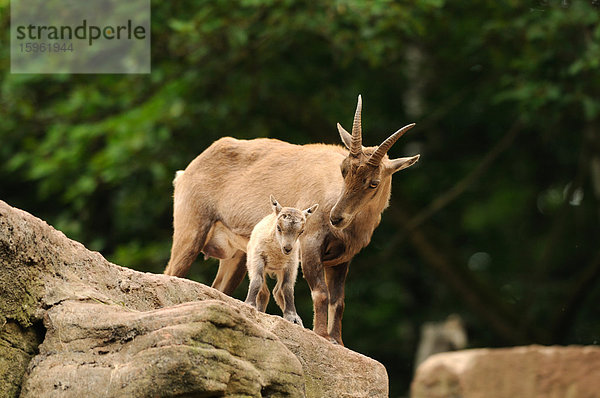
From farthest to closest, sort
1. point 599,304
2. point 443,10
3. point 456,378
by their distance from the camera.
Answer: point 599,304, point 443,10, point 456,378

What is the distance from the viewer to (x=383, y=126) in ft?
63.4

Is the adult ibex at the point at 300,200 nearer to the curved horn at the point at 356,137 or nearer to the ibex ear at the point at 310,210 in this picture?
the curved horn at the point at 356,137

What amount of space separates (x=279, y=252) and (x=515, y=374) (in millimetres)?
2410

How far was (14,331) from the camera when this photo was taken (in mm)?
6086

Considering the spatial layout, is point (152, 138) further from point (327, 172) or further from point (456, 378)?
point (456, 378)

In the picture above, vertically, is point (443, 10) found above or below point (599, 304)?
above

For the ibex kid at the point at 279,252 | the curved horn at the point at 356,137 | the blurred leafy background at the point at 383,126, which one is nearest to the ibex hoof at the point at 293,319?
the ibex kid at the point at 279,252

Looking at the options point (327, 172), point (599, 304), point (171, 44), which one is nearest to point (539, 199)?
point (599, 304)

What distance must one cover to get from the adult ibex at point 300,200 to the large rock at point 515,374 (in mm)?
1057

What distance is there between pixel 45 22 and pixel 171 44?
7.12 feet

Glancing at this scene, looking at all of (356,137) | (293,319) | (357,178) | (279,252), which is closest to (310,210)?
(279,252)

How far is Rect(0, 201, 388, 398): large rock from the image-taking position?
Result: 18.0 feet

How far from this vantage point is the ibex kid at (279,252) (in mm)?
7621

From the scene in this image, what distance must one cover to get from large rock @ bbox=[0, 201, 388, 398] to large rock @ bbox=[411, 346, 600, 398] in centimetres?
199
